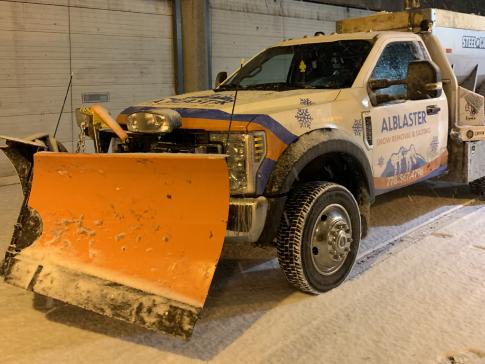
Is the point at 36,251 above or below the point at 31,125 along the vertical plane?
below

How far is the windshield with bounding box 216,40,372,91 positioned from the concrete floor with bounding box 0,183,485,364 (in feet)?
5.19

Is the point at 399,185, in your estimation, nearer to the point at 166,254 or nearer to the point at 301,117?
the point at 301,117

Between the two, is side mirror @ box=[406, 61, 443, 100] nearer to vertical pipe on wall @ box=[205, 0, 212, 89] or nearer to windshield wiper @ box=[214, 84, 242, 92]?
windshield wiper @ box=[214, 84, 242, 92]

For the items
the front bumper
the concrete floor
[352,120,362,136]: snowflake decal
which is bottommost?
the concrete floor

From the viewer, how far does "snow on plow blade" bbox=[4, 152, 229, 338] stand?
3240 millimetres

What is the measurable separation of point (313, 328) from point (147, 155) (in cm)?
153

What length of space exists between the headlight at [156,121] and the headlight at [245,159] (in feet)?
1.46

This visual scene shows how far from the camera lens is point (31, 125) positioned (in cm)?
907

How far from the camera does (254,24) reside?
1246 cm

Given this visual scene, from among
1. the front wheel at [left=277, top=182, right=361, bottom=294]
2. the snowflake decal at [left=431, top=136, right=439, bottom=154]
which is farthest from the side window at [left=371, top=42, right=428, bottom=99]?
the front wheel at [left=277, top=182, right=361, bottom=294]

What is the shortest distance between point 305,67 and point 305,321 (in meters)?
2.73

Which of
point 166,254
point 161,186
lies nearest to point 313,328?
point 166,254

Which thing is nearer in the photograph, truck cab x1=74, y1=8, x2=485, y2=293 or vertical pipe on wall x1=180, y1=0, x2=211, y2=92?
truck cab x1=74, y1=8, x2=485, y2=293

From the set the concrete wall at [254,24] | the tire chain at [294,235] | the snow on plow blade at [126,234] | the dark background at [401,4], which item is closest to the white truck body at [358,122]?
the tire chain at [294,235]
